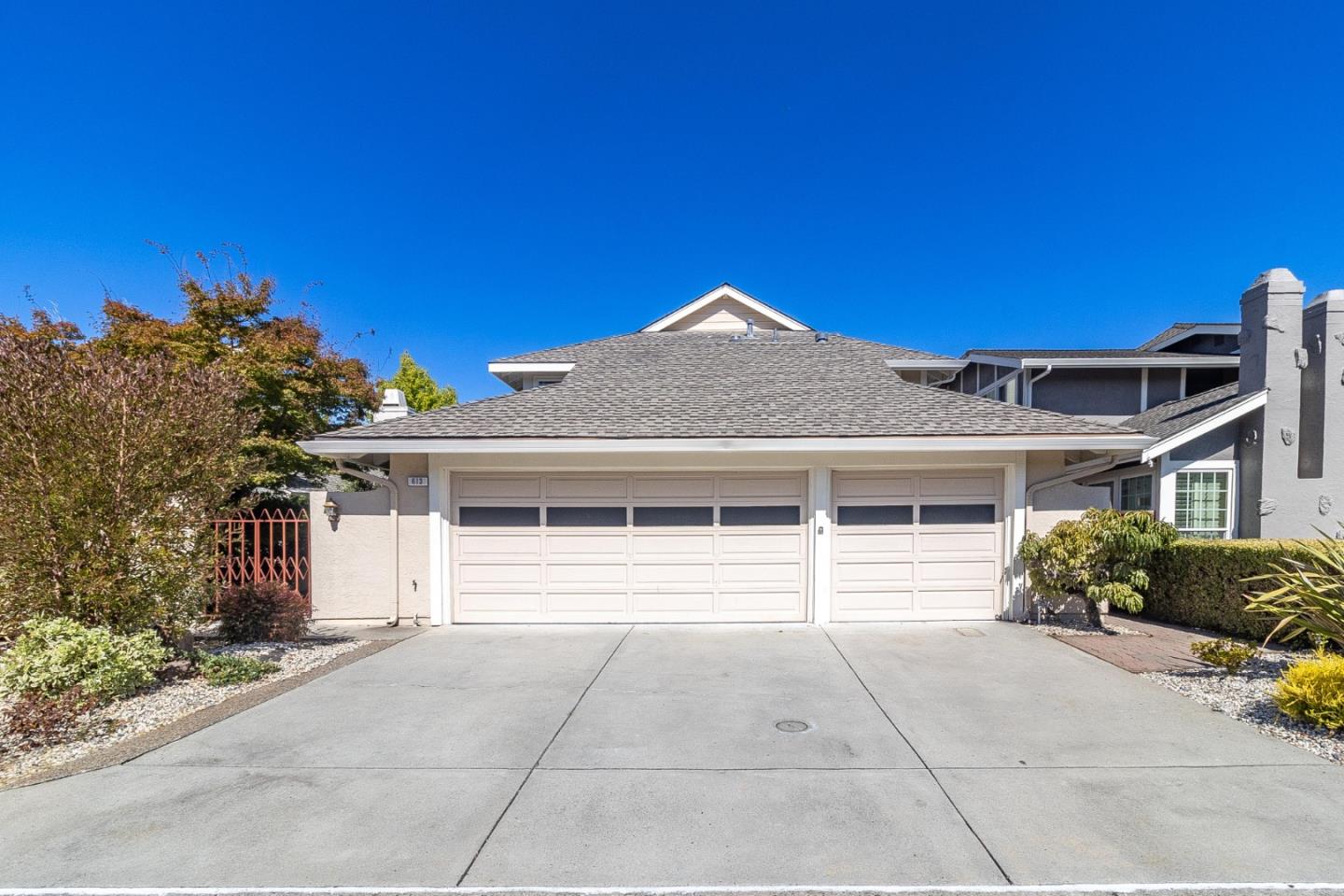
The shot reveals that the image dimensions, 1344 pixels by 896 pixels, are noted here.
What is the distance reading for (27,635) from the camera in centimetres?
507

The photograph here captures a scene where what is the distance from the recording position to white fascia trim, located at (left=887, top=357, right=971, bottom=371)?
11689 millimetres

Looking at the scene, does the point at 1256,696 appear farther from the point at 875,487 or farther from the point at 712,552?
the point at 712,552

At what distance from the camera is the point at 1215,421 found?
9766mm

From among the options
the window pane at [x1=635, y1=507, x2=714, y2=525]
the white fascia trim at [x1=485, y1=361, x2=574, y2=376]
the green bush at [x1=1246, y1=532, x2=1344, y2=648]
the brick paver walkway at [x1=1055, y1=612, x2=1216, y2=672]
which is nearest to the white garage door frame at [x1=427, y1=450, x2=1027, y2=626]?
the window pane at [x1=635, y1=507, x2=714, y2=525]

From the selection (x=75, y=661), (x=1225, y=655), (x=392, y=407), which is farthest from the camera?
(x=392, y=407)

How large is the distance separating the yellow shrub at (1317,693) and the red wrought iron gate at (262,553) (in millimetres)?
10281

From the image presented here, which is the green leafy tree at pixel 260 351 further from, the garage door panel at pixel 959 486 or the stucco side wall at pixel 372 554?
the garage door panel at pixel 959 486

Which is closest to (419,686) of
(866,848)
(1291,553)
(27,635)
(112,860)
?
(112,860)

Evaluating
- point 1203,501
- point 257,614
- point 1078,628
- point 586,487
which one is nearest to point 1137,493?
point 1203,501

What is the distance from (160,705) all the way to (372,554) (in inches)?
127

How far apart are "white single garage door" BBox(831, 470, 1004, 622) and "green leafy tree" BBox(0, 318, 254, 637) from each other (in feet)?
23.8

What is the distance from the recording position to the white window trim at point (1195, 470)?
1020 cm

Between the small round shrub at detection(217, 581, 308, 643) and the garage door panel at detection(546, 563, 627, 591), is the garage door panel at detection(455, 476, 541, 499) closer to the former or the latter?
the garage door panel at detection(546, 563, 627, 591)

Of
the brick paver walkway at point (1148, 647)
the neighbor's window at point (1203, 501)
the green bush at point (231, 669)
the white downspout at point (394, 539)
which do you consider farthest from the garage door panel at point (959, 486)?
the green bush at point (231, 669)
